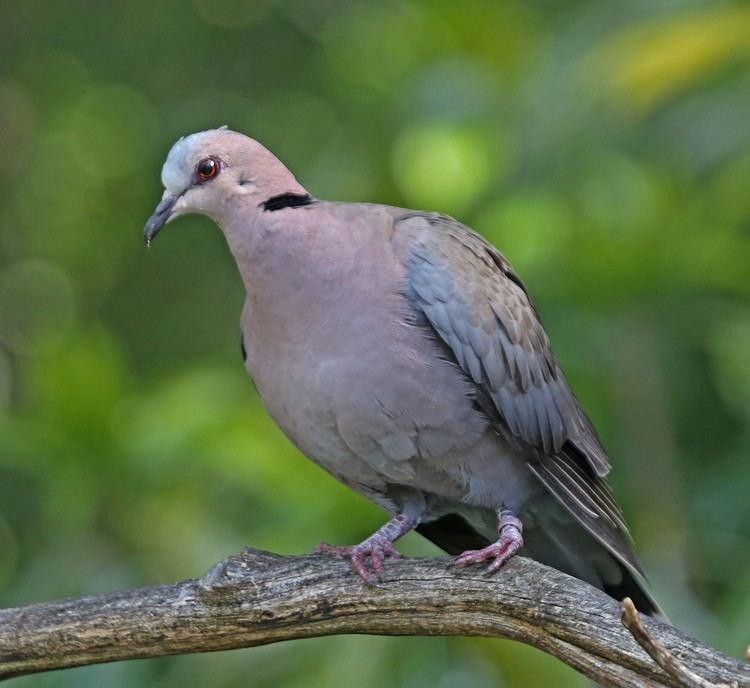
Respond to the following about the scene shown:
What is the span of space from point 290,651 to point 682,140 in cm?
254

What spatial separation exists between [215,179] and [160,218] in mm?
170

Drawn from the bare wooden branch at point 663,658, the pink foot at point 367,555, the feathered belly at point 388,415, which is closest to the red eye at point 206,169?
the feathered belly at point 388,415

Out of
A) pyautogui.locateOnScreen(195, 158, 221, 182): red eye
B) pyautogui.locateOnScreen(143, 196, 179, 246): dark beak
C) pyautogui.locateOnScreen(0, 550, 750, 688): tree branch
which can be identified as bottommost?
pyautogui.locateOnScreen(0, 550, 750, 688): tree branch

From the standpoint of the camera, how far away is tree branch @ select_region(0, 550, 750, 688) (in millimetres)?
3035

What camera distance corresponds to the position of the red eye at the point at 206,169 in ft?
11.4

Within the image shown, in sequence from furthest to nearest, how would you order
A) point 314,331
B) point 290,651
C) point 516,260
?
point 516,260 → point 290,651 → point 314,331

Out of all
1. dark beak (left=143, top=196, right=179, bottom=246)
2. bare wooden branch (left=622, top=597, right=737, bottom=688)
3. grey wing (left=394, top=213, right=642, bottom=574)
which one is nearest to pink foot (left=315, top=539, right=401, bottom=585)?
grey wing (left=394, top=213, right=642, bottom=574)

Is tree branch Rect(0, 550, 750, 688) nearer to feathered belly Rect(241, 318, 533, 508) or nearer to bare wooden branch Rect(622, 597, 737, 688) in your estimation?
feathered belly Rect(241, 318, 533, 508)

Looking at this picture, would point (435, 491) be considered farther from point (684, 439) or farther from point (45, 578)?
point (684, 439)

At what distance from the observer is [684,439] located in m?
5.42

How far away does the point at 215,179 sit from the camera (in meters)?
3.47

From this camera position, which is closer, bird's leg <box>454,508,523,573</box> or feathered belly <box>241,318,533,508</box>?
bird's leg <box>454,508,523,573</box>

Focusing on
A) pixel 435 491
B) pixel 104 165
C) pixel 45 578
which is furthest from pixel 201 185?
pixel 104 165

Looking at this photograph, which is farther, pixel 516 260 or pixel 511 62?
pixel 511 62
